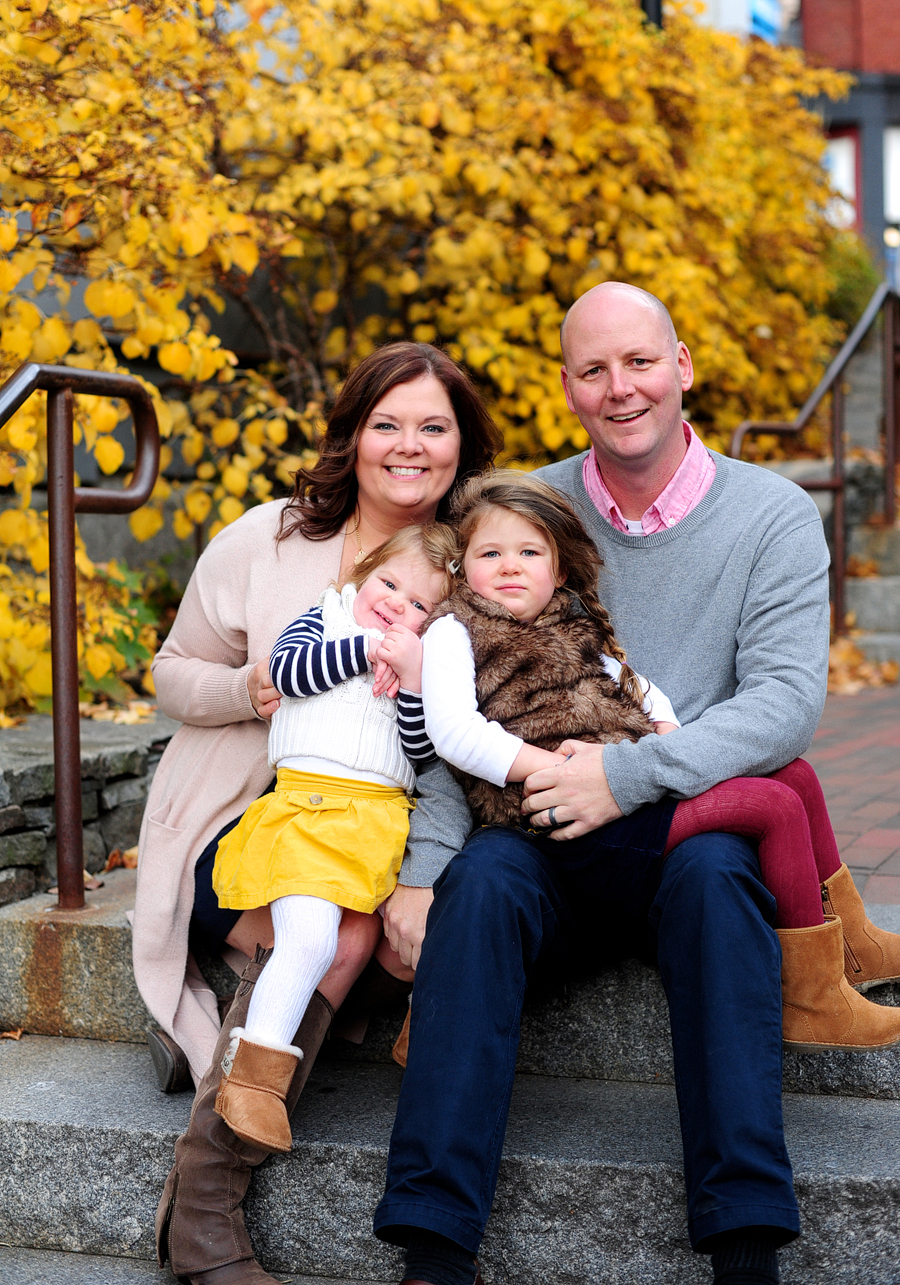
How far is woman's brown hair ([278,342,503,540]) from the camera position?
2541 millimetres

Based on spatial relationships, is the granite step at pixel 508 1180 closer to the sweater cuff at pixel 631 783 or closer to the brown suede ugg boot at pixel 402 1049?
the brown suede ugg boot at pixel 402 1049

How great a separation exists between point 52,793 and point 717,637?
5.21 ft

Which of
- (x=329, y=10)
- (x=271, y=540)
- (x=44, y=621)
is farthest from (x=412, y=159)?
(x=271, y=540)

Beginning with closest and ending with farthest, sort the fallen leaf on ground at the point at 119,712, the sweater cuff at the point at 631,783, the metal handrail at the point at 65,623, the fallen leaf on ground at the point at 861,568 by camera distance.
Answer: the sweater cuff at the point at 631,783 < the metal handrail at the point at 65,623 < the fallen leaf on ground at the point at 119,712 < the fallen leaf on ground at the point at 861,568

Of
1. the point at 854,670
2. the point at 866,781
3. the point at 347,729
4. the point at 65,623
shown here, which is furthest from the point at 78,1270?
the point at 854,670

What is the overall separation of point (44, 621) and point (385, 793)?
1.46 metres

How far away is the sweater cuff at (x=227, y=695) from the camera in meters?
2.42

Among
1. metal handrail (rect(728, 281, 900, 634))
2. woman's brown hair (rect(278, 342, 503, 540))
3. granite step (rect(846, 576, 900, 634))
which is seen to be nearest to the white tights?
woman's brown hair (rect(278, 342, 503, 540))

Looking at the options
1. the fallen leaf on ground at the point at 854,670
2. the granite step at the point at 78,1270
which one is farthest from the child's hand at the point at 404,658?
the fallen leaf on ground at the point at 854,670

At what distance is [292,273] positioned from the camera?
5.63 metres

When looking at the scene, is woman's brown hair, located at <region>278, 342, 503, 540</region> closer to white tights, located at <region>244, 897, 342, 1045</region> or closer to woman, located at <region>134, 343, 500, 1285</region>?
woman, located at <region>134, 343, 500, 1285</region>

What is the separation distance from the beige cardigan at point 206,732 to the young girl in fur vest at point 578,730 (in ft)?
1.26

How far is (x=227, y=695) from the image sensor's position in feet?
8.00

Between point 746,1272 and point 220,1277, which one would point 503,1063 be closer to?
point 746,1272
